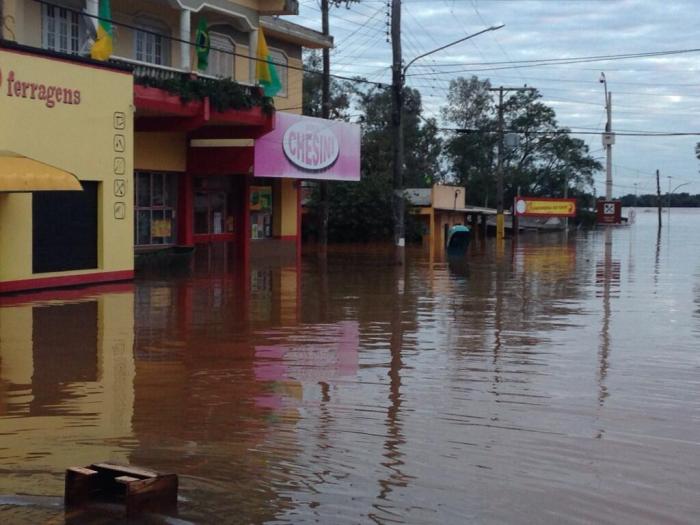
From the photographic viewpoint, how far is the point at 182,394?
33.3 ft

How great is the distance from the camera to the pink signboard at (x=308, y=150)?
1220 inches

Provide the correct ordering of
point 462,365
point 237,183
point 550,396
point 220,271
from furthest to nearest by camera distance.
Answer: point 237,183 → point 220,271 → point 462,365 → point 550,396

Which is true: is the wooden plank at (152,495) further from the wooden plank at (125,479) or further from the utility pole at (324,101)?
the utility pole at (324,101)

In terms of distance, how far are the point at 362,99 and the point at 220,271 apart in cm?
5299

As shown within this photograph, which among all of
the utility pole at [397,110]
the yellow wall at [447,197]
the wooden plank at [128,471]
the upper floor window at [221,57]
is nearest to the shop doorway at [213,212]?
the upper floor window at [221,57]

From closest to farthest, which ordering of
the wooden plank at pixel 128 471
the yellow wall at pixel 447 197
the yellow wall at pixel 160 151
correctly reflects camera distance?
the wooden plank at pixel 128 471
the yellow wall at pixel 160 151
the yellow wall at pixel 447 197

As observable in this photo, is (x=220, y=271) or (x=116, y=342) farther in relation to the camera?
(x=220, y=271)

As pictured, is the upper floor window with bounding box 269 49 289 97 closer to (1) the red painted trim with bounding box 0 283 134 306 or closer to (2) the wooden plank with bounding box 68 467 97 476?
(1) the red painted trim with bounding box 0 283 134 306

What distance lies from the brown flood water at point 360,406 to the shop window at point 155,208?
9876mm

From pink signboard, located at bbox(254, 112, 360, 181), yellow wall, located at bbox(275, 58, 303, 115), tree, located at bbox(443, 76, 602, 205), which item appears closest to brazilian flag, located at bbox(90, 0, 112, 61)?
pink signboard, located at bbox(254, 112, 360, 181)

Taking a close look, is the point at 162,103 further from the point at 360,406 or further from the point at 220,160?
the point at 360,406

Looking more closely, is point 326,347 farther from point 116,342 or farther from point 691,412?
point 691,412

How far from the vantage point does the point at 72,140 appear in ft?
70.6

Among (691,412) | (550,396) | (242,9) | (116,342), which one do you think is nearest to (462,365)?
(550,396)
